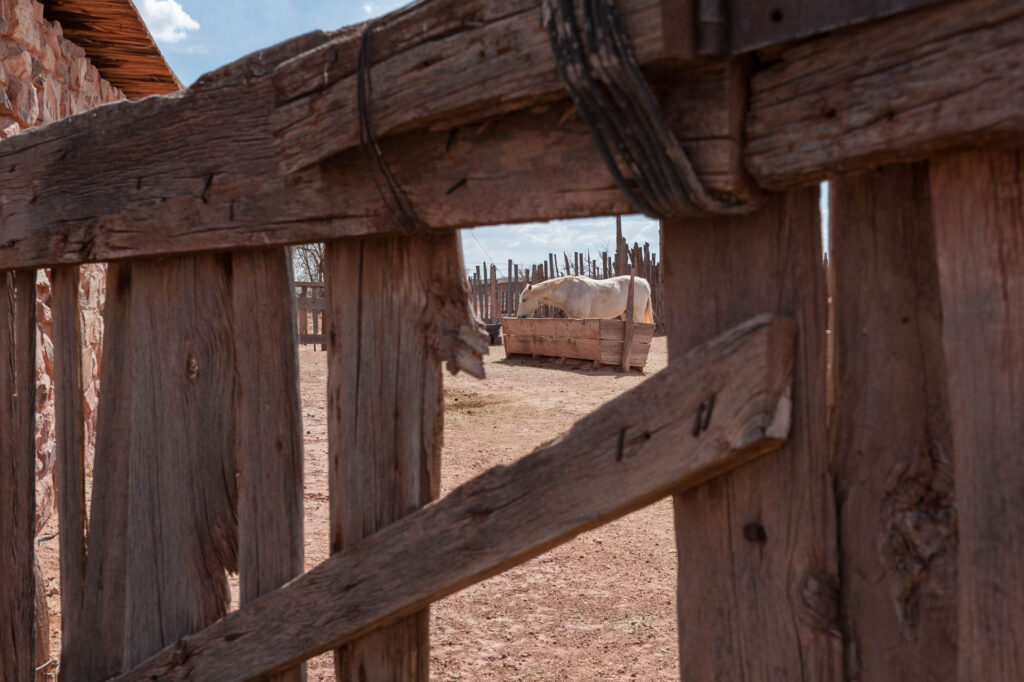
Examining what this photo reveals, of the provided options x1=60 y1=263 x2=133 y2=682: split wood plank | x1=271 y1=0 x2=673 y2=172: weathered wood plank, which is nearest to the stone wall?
x1=60 y1=263 x2=133 y2=682: split wood plank

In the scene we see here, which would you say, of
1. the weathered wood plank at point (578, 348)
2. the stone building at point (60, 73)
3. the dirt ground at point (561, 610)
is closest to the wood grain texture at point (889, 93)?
the dirt ground at point (561, 610)

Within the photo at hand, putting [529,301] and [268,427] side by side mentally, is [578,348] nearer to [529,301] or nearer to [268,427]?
[529,301]

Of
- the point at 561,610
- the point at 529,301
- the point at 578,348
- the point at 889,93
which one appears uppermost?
the point at 889,93

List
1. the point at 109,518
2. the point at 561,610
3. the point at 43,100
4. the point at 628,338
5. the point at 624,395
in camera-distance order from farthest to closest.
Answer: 1. the point at 628,338
2. the point at 43,100
3. the point at 561,610
4. the point at 109,518
5. the point at 624,395

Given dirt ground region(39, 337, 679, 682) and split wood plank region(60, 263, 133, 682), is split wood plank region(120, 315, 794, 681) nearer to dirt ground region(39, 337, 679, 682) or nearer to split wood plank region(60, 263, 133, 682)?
split wood plank region(60, 263, 133, 682)

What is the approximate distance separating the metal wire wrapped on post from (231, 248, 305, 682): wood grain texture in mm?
829

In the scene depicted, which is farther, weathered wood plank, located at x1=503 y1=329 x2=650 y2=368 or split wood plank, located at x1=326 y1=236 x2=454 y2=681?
weathered wood plank, located at x1=503 y1=329 x2=650 y2=368

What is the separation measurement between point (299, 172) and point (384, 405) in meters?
0.48

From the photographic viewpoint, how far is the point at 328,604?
1494 mm

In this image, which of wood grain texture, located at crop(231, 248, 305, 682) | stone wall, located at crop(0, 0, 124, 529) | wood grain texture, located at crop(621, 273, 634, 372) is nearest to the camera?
wood grain texture, located at crop(231, 248, 305, 682)

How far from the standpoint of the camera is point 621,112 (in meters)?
1.05

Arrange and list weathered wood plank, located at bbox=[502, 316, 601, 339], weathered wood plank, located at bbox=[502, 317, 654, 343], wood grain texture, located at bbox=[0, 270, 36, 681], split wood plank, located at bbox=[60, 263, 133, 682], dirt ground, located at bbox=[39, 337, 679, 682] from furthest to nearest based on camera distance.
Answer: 1. weathered wood plank, located at bbox=[502, 316, 601, 339]
2. weathered wood plank, located at bbox=[502, 317, 654, 343]
3. dirt ground, located at bbox=[39, 337, 679, 682]
4. wood grain texture, located at bbox=[0, 270, 36, 681]
5. split wood plank, located at bbox=[60, 263, 133, 682]

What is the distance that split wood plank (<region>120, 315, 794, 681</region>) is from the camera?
105 centimetres

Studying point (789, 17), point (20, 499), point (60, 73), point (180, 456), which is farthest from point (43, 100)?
point (789, 17)
